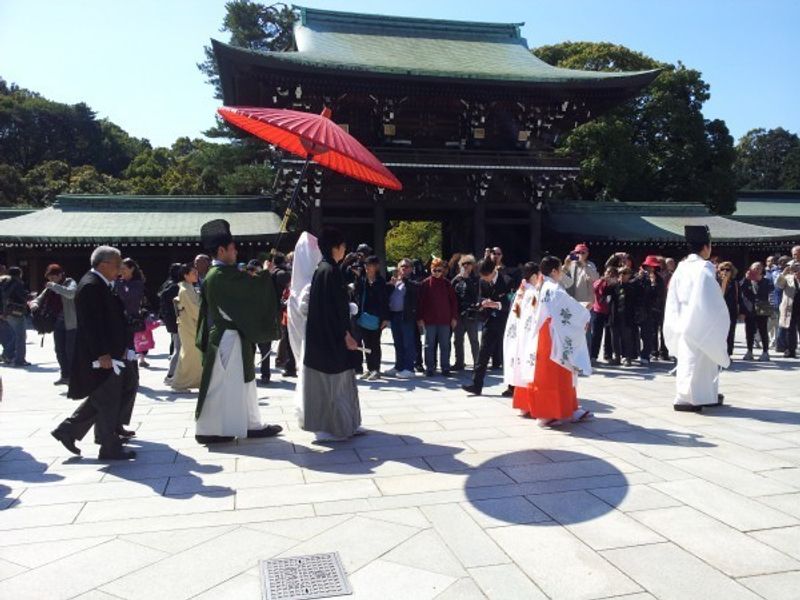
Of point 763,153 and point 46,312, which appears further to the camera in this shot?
point 763,153

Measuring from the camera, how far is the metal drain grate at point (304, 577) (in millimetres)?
2752

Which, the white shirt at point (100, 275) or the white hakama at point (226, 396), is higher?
the white shirt at point (100, 275)

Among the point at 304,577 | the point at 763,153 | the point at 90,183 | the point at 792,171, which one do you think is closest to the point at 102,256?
the point at 304,577

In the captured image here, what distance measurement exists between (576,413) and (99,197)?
1964 centimetres

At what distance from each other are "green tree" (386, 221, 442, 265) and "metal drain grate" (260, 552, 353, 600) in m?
26.7

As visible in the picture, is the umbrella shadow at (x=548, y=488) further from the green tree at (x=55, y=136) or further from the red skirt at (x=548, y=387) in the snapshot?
the green tree at (x=55, y=136)

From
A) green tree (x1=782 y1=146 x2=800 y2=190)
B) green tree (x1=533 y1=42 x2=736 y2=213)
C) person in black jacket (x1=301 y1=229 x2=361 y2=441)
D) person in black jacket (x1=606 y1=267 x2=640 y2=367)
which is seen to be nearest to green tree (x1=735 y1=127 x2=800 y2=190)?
green tree (x1=782 y1=146 x2=800 y2=190)

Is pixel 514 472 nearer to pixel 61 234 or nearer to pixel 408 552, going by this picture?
pixel 408 552

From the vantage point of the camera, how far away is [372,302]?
28.1 feet

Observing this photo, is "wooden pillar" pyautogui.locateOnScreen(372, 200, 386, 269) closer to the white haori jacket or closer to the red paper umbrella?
the red paper umbrella

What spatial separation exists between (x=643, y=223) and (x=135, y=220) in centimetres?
1774

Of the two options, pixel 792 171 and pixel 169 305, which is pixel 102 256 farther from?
pixel 792 171

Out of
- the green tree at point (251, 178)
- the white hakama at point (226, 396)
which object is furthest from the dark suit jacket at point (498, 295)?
the green tree at point (251, 178)

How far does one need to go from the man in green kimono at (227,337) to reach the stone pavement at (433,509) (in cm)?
24
